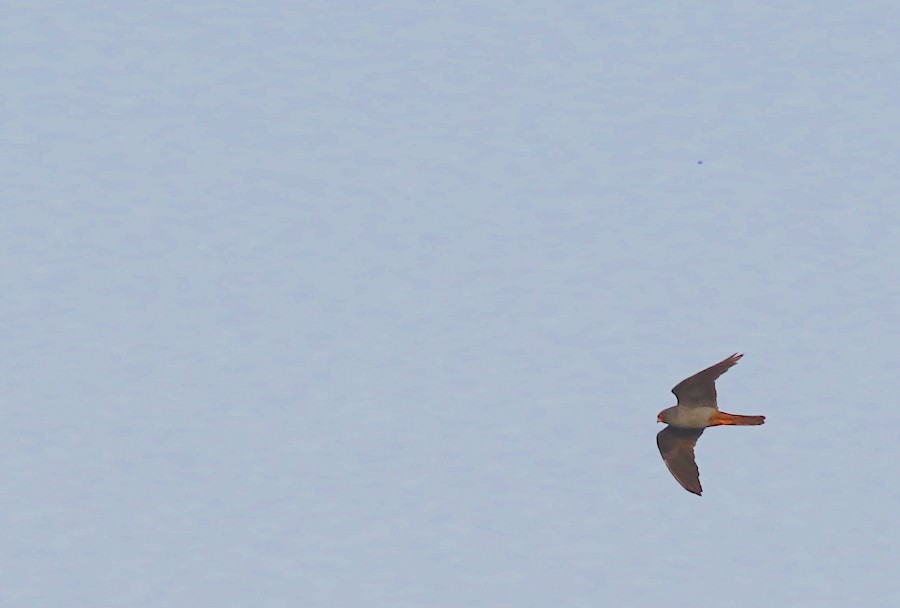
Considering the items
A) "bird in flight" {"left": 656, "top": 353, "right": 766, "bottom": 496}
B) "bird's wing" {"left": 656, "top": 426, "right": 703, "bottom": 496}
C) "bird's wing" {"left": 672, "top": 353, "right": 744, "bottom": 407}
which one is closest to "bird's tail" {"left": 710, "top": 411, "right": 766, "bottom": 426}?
"bird in flight" {"left": 656, "top": 353, "right": 766, "bottom": 496}

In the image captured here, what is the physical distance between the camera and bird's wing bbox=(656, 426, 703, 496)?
2608 cm

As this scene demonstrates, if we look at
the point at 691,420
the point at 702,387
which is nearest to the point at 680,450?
the point at 691,420

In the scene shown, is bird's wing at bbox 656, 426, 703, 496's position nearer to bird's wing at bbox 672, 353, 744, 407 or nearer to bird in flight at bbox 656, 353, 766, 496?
bird in flight at bbox 656, 353, 766, 496

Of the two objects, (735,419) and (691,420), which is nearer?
(735,419)

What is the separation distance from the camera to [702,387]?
1000 inches

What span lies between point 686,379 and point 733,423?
54.7 inches

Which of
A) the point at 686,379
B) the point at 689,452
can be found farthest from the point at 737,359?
the point at 689,452

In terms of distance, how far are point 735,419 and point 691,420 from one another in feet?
3.71

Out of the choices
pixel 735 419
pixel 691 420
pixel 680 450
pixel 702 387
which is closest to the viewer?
pixel 735 419

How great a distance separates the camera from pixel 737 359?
2461 centimetres

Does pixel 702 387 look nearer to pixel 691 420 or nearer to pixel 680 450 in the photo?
pixel 691 420

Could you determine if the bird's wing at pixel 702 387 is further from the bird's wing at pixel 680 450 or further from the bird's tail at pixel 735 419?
the bird's wing at pixel 680 450

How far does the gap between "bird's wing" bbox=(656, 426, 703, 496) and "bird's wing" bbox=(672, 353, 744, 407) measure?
2.68 feet

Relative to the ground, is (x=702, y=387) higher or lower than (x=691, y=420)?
higher
